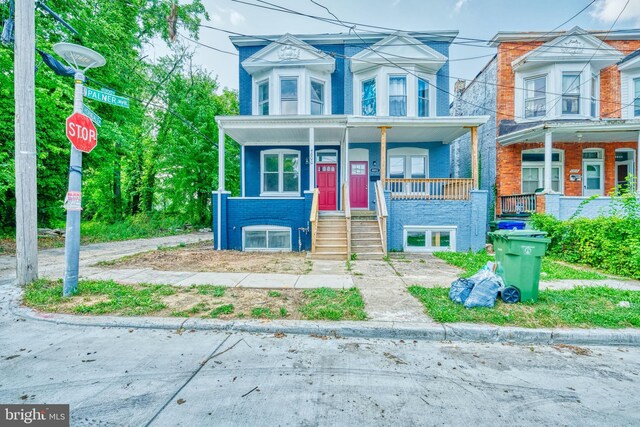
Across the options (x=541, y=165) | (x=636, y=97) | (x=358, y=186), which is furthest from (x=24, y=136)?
(x=636, y=97)

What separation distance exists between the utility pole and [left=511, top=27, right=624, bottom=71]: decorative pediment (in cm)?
1595

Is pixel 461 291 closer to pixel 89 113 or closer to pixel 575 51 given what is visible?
pixel 89 113

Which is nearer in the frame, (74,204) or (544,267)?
(74,204)

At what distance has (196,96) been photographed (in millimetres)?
20453

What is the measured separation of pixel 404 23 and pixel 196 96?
46.0 feet

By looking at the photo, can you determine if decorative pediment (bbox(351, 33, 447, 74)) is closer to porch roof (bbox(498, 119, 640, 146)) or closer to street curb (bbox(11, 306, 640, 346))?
porch roof (bbox(498, 119, 640, 146))

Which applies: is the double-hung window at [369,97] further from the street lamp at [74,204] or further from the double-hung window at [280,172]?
the street lamp at [74,204]

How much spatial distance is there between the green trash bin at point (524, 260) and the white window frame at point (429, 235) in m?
5.83

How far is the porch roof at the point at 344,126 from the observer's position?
10594mm

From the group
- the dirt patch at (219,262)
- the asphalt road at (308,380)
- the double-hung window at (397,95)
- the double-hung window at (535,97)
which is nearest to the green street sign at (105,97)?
the asphalt road at (308,380)

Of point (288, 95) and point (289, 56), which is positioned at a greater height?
point (289, 56)

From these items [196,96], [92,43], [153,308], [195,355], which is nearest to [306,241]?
[153,308]

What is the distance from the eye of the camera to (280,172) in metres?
13.1

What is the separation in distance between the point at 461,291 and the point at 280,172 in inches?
381
